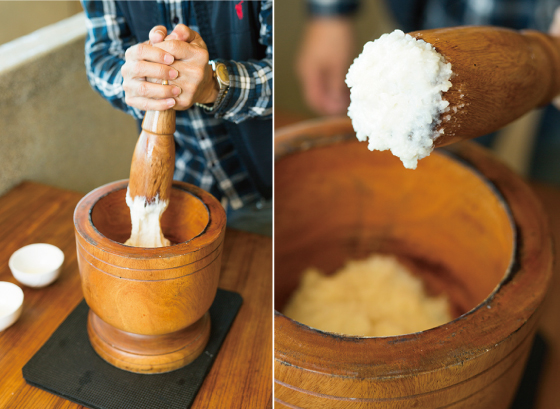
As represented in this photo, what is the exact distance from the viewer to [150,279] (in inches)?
17.7

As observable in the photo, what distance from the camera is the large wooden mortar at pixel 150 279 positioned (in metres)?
0.45

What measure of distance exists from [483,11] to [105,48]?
3.35 ft

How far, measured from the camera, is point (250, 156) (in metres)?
0.77

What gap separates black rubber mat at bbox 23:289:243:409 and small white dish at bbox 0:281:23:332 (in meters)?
0.05

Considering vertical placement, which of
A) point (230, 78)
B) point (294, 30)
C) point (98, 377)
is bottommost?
point (294, 30)

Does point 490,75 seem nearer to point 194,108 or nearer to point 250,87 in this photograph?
point 250,87

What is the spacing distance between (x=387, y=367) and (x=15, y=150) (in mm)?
560

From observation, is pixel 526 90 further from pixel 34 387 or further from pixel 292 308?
pixel 34 387

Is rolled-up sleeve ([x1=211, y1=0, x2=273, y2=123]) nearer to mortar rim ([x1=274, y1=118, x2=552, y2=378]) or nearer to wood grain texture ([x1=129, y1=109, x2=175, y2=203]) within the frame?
wood grain texture ([x1=129, y1=109, x2=175, y2=203])

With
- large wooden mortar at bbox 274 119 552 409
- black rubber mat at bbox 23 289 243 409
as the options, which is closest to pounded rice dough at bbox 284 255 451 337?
large wooden mortar at bbox 274 119 552 409

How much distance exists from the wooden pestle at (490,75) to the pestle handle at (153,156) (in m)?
0.28

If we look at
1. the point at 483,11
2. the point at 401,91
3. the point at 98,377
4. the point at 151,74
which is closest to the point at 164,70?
the point at 151,74

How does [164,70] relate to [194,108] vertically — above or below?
above

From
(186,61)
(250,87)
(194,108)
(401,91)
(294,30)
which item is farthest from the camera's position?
(294,30)
